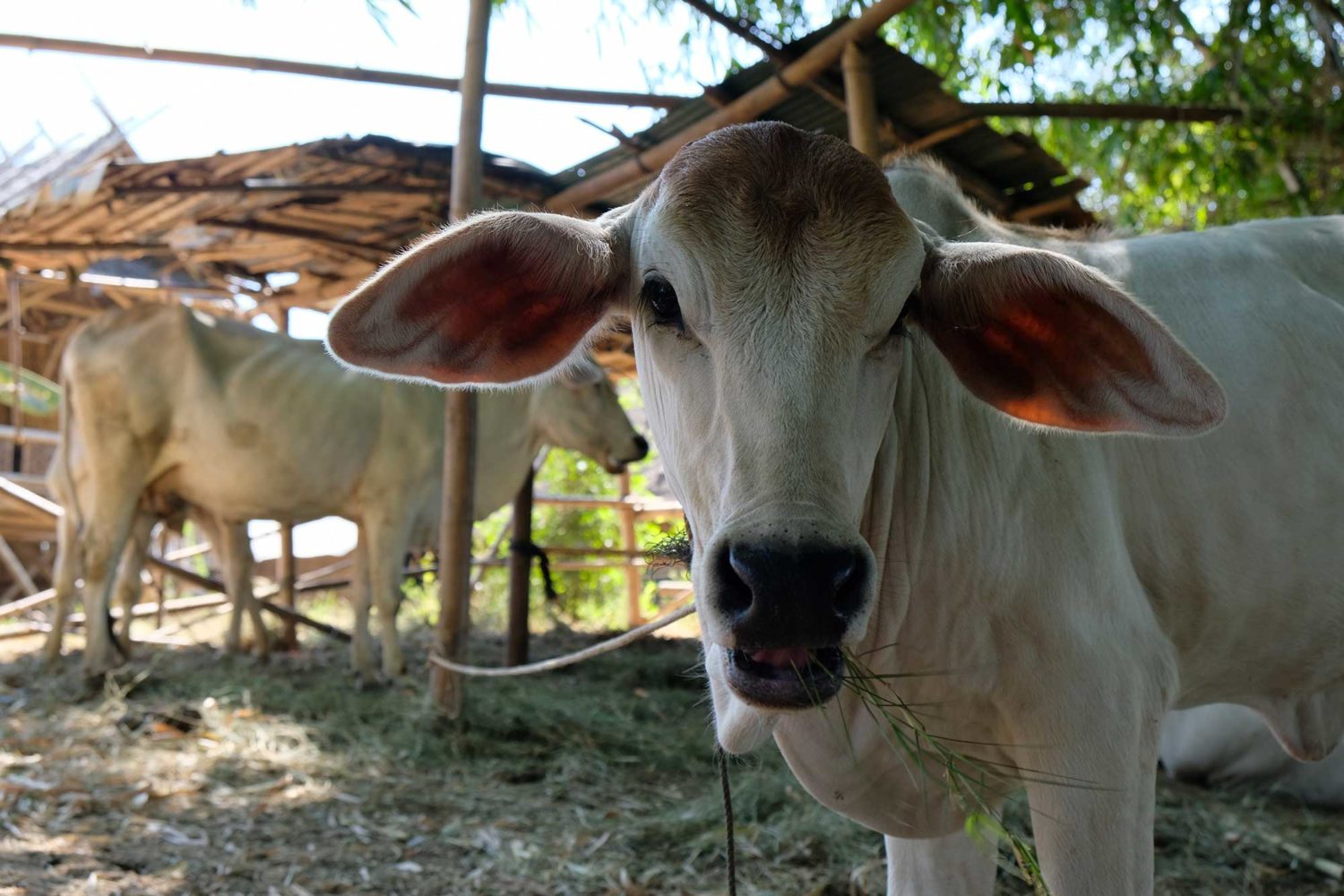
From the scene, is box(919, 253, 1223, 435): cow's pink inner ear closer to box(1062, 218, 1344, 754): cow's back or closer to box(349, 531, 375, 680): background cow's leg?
box(1062, 218, 1344, 754): cow's back

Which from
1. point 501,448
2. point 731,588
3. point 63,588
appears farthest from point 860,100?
point 63,588

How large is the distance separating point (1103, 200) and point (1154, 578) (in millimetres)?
8755

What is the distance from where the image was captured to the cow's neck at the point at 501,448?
7984mm

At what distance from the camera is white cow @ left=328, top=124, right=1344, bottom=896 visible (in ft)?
5.46

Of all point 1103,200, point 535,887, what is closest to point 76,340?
point 535,887

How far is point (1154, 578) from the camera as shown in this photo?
7.43ft

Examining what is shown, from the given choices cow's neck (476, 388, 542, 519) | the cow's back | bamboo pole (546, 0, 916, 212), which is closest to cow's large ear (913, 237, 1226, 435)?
the cow's back

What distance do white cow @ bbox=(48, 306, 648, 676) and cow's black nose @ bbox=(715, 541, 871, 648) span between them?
18.7 ft

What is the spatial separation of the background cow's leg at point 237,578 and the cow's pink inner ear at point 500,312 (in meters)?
6.11

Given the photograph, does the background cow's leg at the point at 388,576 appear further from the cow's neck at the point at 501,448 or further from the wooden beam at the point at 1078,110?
the wooden beam at the point at 1078,110

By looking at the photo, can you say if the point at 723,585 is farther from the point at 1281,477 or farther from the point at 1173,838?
the point at 1173,838

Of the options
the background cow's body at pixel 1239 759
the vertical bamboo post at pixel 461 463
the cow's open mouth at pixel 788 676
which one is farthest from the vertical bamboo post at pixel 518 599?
the cow's open mouth at pixel 788 676

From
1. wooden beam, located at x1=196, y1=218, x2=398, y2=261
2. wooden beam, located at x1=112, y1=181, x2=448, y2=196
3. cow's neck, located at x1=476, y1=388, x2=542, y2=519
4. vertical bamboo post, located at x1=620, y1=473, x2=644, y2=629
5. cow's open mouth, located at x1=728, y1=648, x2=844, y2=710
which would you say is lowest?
vertical bamboo post, located at x1=620, y1=473, x2=644, y2=629

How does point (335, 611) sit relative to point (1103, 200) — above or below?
below
